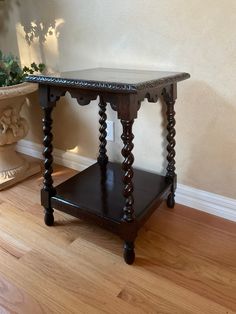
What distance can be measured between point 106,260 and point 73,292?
0.60ft

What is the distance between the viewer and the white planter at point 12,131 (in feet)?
4.76

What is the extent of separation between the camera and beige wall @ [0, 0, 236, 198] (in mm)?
1149

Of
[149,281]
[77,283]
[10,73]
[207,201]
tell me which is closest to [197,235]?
[207,201]

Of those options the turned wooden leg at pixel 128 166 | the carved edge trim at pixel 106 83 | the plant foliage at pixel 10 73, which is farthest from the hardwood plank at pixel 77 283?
the plant foliage at pixel 10 73

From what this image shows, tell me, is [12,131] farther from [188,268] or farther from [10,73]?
[188,268]

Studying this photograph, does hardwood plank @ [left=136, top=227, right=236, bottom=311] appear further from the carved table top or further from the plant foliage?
the plant foliage

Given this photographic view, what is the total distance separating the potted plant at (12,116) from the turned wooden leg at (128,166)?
2.47ft

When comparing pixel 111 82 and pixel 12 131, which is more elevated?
pixel 111 82

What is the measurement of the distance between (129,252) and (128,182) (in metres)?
0.27

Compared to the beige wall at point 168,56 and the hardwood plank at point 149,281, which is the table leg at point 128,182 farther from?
the beige wall at point 168,56

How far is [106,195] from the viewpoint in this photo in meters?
1.25

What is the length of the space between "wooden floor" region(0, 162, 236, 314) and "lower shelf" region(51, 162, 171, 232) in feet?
0.43

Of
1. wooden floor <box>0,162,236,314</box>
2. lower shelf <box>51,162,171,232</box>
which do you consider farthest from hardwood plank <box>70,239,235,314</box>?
lower shelf <box>51,162,171,232</box>

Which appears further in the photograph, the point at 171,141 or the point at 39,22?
the point at 39,22
